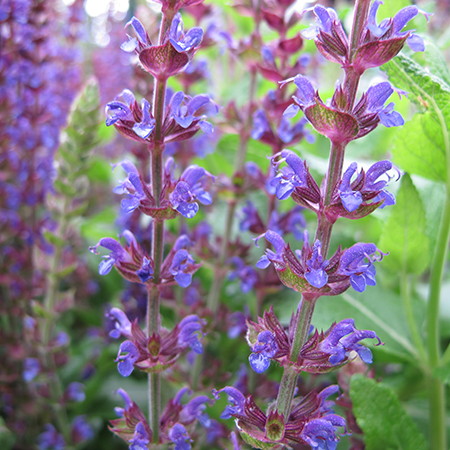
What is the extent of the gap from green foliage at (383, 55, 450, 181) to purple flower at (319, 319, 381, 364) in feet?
1.64

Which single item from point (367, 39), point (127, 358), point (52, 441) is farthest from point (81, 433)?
point (367, 39)

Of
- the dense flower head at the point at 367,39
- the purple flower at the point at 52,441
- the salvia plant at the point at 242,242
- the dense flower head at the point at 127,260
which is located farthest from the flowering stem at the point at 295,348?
the purple flower at the point at 52,441

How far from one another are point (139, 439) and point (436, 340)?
873 millimetres

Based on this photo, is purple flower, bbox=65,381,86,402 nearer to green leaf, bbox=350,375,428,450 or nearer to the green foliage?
green leaf, bbox=350,375,428,450

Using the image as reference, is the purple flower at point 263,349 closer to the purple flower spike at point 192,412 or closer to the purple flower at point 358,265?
the purple flower at point 358,265

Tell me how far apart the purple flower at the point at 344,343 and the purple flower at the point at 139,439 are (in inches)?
17.0

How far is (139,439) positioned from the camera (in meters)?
0.94

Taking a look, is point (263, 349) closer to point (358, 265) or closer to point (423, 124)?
point (358, 265)

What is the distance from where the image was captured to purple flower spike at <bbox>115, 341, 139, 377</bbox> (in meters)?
0.91

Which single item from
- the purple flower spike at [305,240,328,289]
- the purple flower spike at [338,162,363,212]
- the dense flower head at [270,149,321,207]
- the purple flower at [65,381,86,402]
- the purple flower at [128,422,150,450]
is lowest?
the purple flower at [65,381,86,402]

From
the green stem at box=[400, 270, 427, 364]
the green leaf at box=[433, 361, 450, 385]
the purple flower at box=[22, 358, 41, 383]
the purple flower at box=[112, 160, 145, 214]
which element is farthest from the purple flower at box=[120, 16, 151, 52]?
the purple flower at box=[22, 358, 41, 383]

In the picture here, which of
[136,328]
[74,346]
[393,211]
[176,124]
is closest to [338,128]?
[176,124]

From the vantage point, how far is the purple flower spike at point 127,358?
910 millimetres

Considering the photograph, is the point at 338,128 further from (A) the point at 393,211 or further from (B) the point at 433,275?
(B) the point at 433,275
